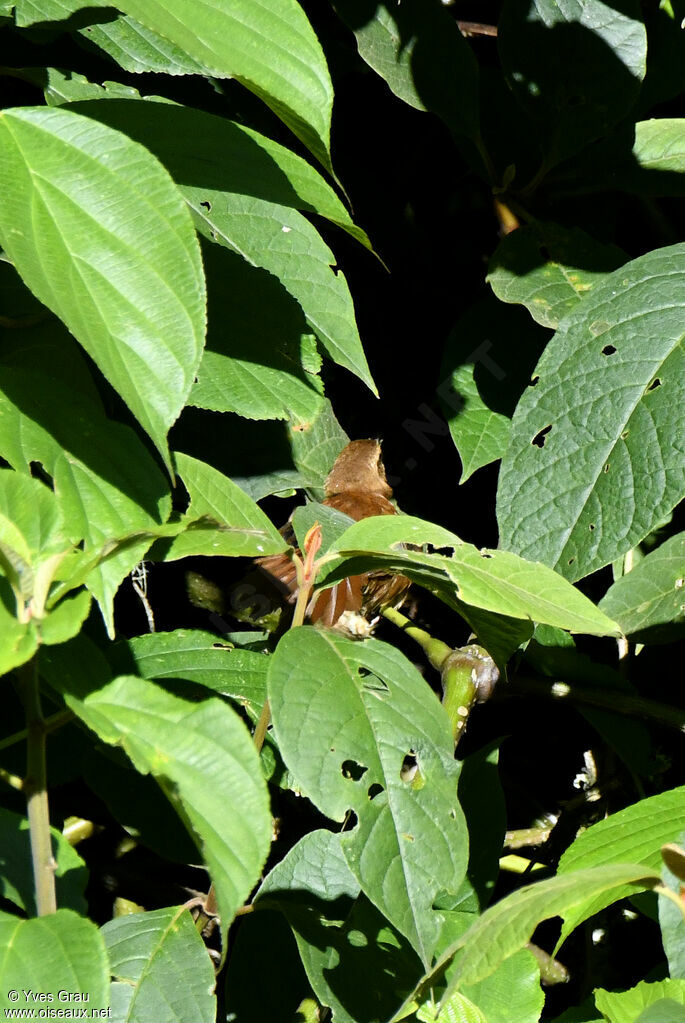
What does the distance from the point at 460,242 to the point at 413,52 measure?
0.44m

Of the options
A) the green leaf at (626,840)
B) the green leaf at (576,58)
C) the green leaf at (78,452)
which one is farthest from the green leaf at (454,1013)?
the green leaf at (576,58)

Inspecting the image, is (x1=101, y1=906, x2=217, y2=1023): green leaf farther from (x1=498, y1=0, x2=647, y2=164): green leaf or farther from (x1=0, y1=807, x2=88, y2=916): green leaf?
(x1=498, y1=0, x2=647, y2=164): green leaf

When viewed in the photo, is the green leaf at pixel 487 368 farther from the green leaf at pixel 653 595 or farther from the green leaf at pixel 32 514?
the green leaf at pixel 32 514

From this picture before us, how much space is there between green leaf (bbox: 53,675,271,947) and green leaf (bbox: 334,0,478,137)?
0.94 m

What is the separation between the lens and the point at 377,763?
2.32ft

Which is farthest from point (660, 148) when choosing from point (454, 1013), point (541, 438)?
point (454, 1013)

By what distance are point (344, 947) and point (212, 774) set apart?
0.39m

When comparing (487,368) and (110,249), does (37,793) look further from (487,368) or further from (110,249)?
(487,368)

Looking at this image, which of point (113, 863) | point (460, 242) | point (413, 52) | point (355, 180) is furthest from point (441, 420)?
point (113, 863)

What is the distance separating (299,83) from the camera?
72 centimetres

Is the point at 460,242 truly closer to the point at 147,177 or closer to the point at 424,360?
the point at 424,360

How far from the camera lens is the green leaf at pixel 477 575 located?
0.69 m

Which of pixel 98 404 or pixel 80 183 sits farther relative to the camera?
pixel 98 404

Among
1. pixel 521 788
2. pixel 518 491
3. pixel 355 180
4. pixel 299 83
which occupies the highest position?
pixel 299 83
